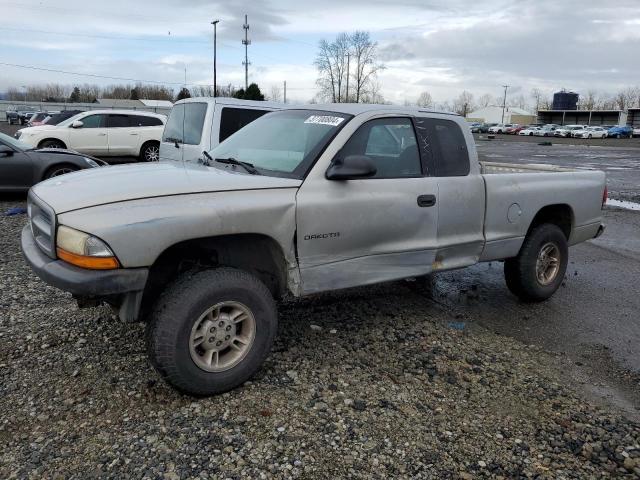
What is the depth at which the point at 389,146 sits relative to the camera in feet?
14.0

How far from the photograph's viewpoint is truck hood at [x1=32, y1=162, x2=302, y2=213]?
3.12 meters

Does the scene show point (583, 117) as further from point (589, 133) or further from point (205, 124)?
point (205, 124)

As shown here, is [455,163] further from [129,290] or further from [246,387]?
[129,290]

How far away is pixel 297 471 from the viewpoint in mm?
2742

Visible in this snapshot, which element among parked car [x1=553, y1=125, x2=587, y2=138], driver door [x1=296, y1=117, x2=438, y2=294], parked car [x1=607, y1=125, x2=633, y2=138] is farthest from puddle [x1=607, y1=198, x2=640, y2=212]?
parked car [x1=607, y1=125, x2=633, y2=138]

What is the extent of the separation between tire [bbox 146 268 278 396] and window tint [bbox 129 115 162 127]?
45.5ft

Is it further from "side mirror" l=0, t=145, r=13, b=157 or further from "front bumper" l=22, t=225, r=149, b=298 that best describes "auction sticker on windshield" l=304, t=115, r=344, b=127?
"side mirror" l=0, t=145, r=13, b=157

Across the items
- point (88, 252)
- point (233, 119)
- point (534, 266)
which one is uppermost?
point (233, 119)

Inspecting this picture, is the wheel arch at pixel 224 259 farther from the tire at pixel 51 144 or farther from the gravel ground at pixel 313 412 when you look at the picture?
the tire at pixel 51 144

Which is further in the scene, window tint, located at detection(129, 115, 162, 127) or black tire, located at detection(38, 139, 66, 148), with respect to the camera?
window tint, located at detection(129, 115, 162, 127)

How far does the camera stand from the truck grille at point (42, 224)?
10.1 ft

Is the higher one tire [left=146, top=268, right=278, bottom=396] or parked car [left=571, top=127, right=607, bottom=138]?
parked car [left=571, top=127, right=607, bottom=138]

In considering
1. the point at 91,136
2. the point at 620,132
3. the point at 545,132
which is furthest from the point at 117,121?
the point at 620,132

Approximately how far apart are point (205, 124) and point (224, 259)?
16.8 ft
